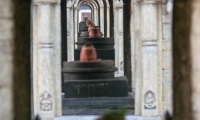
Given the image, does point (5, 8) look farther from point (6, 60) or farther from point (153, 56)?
point (153, 56)

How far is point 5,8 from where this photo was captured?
137 inches

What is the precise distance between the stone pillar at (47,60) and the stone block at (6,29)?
183 inches

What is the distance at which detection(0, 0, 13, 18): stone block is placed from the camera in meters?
3.46

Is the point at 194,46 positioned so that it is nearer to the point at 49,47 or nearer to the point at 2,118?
the point at 2,118

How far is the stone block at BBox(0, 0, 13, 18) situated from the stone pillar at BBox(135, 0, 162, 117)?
16.5ft

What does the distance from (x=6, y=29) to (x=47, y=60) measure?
4.76 metres

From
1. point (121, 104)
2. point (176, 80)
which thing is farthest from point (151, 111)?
point (176, 80)

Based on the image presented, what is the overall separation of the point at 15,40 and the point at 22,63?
0.21 m

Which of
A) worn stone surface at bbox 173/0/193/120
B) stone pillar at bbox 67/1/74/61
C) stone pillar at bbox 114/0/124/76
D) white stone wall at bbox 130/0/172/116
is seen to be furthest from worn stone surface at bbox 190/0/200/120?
stone pillar at bbox 67/1/74/61

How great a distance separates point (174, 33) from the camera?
143 inches

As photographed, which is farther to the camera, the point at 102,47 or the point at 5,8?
the point at 102,47

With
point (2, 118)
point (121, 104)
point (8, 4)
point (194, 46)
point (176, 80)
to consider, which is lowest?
point (121, 104)

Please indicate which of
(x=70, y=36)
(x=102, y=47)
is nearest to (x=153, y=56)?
(x=102, y=47)

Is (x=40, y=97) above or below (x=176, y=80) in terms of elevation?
below
